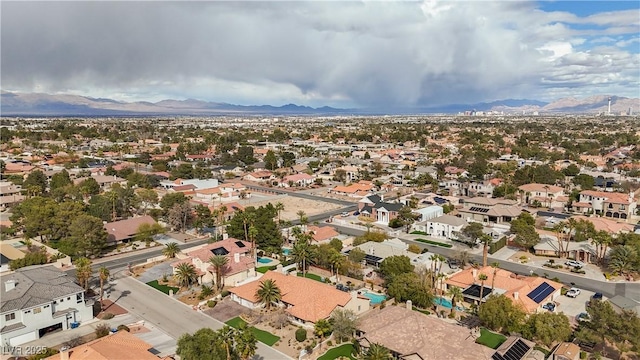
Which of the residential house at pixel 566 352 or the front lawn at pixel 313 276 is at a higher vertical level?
the residential house at pixel 566 352

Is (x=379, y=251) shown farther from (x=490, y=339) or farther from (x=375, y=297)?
(x=490, y=339)

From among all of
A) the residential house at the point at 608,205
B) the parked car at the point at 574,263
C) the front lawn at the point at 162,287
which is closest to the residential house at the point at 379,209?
the parked car at the point at 574,263

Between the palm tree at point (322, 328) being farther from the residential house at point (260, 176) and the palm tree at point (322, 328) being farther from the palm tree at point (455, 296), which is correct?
the residential house at point (260, 176)

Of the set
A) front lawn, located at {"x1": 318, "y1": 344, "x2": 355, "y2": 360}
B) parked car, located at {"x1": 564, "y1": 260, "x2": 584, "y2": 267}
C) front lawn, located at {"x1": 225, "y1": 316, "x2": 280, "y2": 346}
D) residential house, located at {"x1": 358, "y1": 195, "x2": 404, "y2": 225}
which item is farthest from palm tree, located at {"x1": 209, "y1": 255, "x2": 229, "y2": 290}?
parked car, located at {"x1": 564, "y1": 260, "x2": 584, "y2": 267}

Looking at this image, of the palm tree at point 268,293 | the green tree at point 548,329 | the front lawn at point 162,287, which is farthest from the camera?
the front lawn at point 162,287

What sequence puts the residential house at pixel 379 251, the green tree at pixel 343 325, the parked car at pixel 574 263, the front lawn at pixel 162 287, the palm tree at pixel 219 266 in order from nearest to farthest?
the green tree at pixel 343 325, the palm tree at pixel 219 266, the front lawn at pixel 162 287, the parked car at pixel 574 263, the residential house at pixel 379 251

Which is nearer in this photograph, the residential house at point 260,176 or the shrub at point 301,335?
the shrub at point 301,335

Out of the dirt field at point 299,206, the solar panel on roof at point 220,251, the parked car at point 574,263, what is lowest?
→ the dirt field at point 299,206

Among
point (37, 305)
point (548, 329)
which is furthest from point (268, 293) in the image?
point (548, 329)
